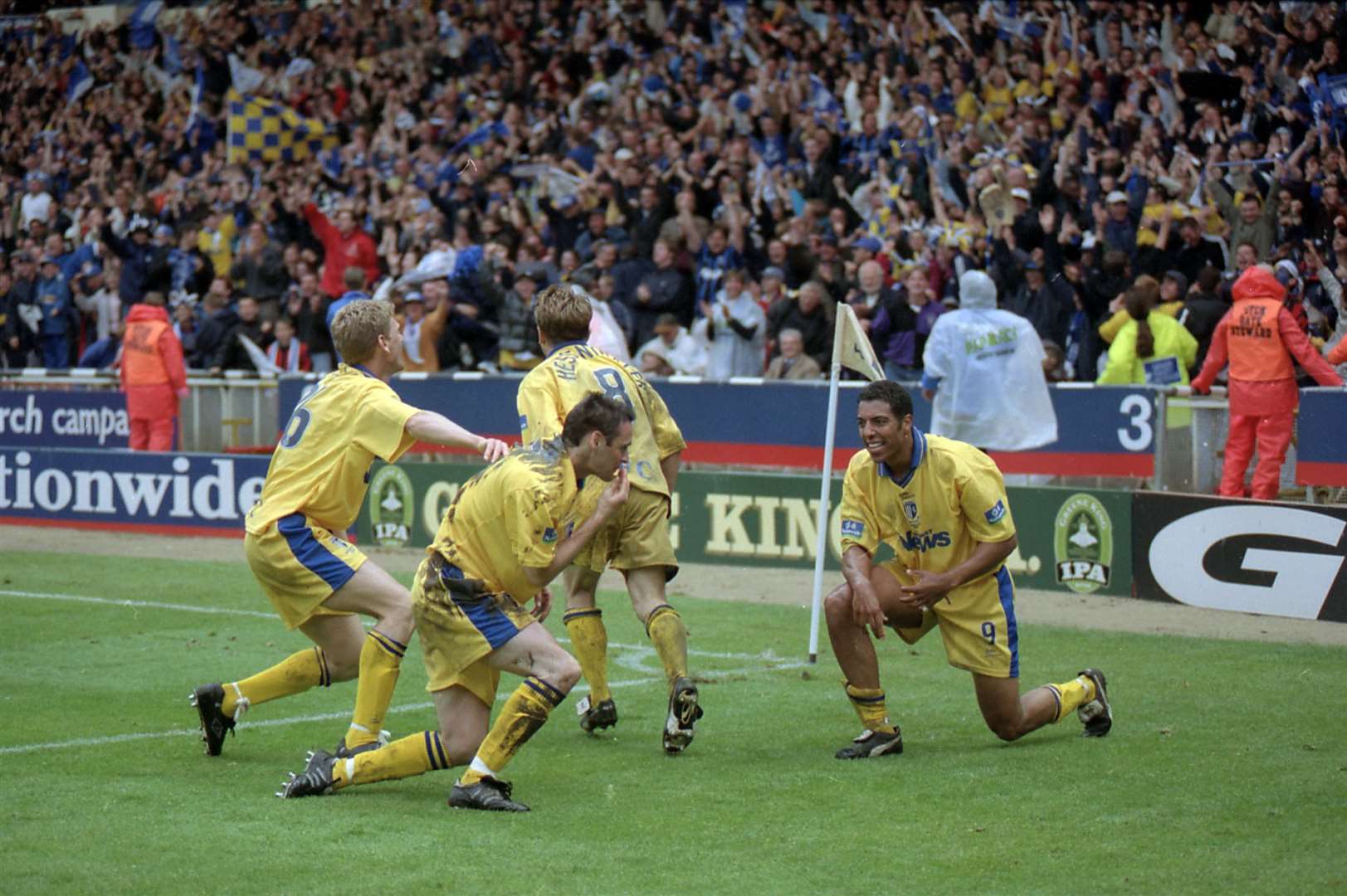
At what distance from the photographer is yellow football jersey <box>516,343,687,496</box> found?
7.90 m

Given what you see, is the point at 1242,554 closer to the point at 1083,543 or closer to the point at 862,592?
the point at 1083,543

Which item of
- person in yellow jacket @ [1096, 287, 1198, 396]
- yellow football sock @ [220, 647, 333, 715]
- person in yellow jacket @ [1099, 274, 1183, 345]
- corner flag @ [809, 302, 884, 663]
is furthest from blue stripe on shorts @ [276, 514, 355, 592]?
person in yellow jacket @ [1099, 274, 1183, 345]

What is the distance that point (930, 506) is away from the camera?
7.41 metres

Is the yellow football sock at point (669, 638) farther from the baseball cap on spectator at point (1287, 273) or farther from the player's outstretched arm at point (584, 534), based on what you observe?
the baseball cap on spectator at point (1287, 273)

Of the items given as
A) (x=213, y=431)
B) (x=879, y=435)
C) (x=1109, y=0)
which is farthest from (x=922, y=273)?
(x=879, y=435)

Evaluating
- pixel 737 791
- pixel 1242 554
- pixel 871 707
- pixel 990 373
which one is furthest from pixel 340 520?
pixel 990 373

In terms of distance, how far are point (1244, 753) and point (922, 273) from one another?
28.8 ft

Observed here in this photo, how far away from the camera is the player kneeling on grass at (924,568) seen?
7.29 metres

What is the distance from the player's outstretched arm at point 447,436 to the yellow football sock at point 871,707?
6.05 feet

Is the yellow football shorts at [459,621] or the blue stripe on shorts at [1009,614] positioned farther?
the blue stripe on shorts at [1009,614]

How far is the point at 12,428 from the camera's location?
2005 cm

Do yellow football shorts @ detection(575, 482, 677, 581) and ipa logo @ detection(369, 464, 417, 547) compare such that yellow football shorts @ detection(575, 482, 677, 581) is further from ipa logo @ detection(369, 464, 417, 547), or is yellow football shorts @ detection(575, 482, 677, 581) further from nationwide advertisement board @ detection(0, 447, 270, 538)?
nationwide advertisement board @ detection(0, 447, 270, 538)

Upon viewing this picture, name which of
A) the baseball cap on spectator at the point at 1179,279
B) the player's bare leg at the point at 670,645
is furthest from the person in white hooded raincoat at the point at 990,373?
the player's bare leg at the point at 670,645

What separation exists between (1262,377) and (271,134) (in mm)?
17152
